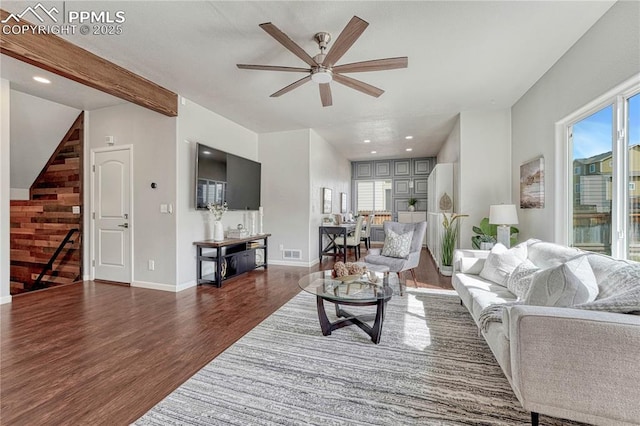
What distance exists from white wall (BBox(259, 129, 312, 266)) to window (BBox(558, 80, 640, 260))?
393 cm

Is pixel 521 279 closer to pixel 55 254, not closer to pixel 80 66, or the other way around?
pixel 80 66

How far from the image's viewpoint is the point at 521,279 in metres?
2.23

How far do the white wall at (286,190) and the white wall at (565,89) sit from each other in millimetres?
3525

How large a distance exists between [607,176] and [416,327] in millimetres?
2190

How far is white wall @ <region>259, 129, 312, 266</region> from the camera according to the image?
5.52 meters

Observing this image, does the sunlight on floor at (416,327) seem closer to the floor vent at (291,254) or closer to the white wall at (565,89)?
the white wall at (565,89)

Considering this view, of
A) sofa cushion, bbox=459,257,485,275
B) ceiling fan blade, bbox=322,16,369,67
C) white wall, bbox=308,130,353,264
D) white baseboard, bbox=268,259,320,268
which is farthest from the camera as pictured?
white wall, bbox=308,130,353,264

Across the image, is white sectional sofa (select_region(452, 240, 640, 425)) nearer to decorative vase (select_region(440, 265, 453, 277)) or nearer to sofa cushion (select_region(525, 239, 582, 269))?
sofa cushion (select_region(525, 239, 582, 269))

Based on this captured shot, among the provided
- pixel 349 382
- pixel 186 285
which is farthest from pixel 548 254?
pixel 186 285

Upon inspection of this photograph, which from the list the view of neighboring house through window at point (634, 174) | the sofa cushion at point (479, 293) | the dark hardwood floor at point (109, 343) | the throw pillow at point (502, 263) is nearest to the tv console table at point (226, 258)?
the dark hardwood floor at point (109, 343)

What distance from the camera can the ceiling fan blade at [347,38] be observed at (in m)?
1.91

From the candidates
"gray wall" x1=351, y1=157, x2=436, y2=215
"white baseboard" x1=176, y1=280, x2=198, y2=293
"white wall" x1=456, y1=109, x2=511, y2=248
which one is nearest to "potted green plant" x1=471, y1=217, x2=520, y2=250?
"white wall" x1=456, y1=109, x2=511, y2=248

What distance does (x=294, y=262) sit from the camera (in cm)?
559

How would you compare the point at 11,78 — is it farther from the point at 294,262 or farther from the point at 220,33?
the point at 294,262
